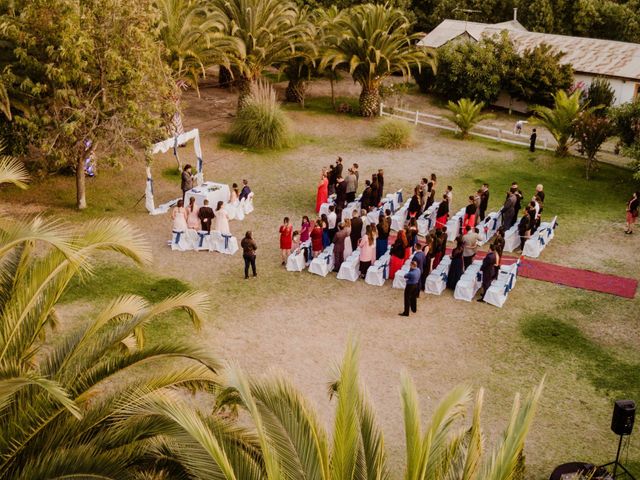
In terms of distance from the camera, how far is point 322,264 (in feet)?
54.3

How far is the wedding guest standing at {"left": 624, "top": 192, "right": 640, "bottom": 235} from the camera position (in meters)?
19.1

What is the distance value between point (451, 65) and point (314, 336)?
21511 millimetres

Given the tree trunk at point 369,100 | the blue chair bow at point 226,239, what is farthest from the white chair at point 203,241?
the tree trunk at point 369,100

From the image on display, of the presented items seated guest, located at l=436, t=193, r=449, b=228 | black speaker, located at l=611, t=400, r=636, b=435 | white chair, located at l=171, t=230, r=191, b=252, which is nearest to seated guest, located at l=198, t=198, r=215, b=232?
white chair, located at l=171, t=230, r=191, b=252

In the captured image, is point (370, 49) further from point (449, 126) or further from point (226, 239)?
point (226, 239)

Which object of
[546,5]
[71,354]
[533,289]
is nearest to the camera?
[71,354]

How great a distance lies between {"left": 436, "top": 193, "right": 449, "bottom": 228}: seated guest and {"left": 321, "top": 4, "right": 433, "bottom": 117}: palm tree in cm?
1178

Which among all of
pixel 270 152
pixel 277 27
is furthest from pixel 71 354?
pixel 277 27

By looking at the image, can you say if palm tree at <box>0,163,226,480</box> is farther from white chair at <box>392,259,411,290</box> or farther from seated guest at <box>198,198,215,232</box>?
seated guest at <box>198,198,215,232</box>

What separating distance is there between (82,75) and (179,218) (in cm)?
433

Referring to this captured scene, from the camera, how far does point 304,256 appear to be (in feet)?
55.7

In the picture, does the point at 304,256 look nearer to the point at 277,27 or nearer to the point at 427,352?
the point at 427,352

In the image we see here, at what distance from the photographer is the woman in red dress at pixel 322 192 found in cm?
2008


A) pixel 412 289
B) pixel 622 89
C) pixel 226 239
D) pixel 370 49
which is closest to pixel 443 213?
pixel 412 289
